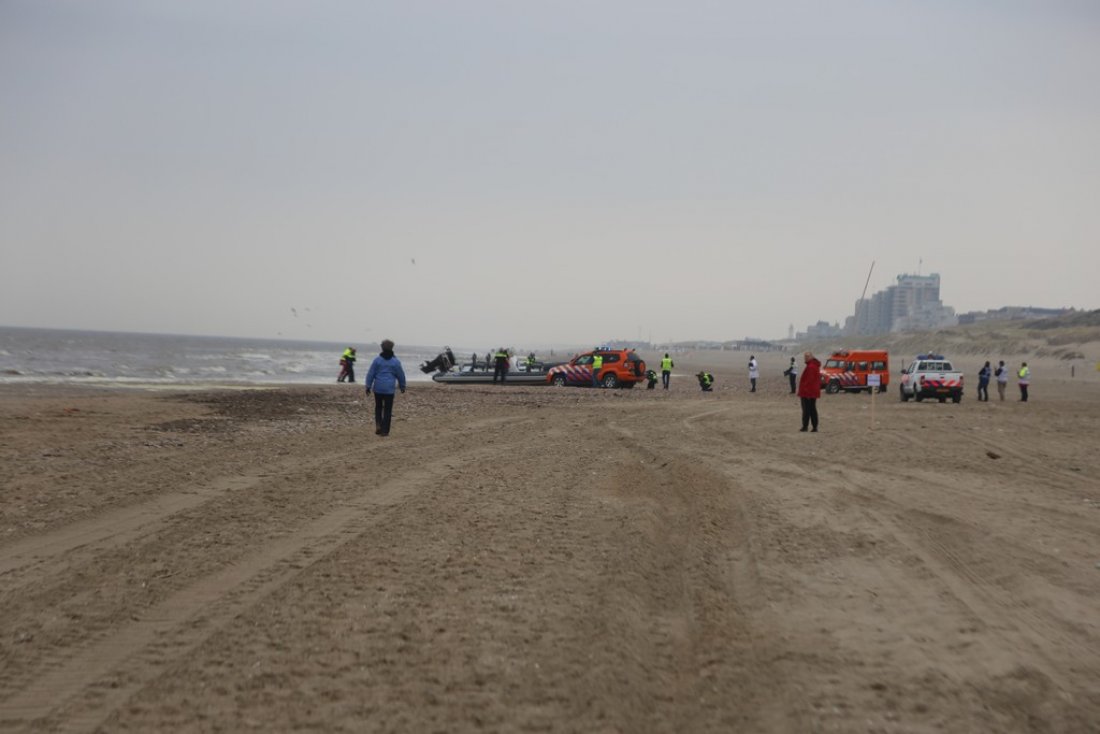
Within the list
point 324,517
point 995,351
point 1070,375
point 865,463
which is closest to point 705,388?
point 865,463

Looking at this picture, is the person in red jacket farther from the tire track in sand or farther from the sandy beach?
the tire track in sand

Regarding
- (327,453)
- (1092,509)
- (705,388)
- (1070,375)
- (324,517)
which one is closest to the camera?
(324,517)

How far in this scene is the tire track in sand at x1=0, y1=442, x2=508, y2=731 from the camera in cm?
371

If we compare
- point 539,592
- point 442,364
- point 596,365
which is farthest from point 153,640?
point 442,364

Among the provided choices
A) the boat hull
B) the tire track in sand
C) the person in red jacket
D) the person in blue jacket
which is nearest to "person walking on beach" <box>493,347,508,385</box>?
the boat hull

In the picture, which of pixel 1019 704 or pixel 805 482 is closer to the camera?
pixel 1019 704

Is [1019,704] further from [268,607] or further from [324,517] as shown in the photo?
[324,517]

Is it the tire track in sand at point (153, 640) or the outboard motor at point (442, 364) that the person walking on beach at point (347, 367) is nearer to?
the outboard motor at point (442, 364)

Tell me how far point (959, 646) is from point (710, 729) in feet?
6.70

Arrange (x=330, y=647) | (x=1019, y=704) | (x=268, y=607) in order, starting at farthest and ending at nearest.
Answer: (x=268, y=607) < (x=330, y=647) < (x=1019, y=704)

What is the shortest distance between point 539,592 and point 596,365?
29062 mm

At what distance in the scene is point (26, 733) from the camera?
3.48 metres

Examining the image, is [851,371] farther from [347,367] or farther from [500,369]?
[347,367]

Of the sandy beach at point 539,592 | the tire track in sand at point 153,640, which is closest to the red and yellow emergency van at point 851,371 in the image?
the sandy beach at point 539,592
